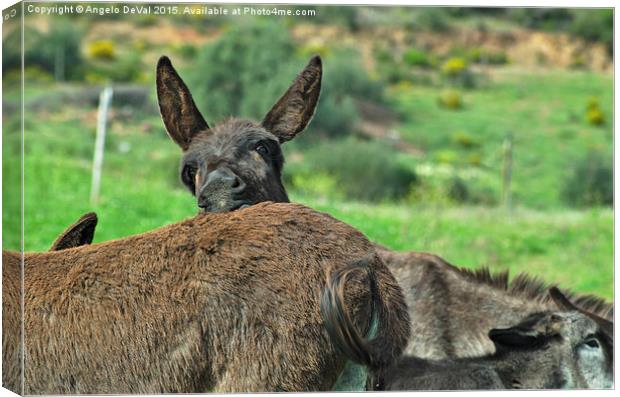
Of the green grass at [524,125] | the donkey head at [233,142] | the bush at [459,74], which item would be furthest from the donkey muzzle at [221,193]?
the bush at [459,74]

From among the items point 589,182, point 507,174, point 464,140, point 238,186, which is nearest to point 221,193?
point 238,186

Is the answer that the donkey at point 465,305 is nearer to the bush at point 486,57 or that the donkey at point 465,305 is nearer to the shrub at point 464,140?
the bush at point 486,57

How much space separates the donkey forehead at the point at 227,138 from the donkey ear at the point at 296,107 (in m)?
0.19

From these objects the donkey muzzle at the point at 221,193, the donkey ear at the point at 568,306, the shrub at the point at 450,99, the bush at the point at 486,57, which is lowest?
the donkey ear at the point at 568,306

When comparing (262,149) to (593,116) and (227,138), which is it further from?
(593,116)

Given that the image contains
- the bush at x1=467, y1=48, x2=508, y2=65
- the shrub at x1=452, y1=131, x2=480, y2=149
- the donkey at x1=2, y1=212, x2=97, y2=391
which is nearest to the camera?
the donkey at x1=2, y1=212, x2=97, y2=391

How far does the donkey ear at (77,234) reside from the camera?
6.82m

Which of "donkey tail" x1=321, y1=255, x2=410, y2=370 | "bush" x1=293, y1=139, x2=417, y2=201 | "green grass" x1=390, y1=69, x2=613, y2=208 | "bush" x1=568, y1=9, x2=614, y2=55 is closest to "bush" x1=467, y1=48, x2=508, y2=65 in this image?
"green grass" x1=390, y1=69, x2=613, y2=208

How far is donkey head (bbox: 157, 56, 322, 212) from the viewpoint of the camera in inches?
267

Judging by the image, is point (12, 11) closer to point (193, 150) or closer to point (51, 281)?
point (193, 150)

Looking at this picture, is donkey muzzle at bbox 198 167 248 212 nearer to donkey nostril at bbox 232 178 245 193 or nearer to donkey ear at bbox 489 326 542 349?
donkey nostril at bbox 232 178 245 193

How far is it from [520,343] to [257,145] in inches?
90.5

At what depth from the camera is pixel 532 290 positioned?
28.0 feet

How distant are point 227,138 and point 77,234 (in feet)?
3.93
